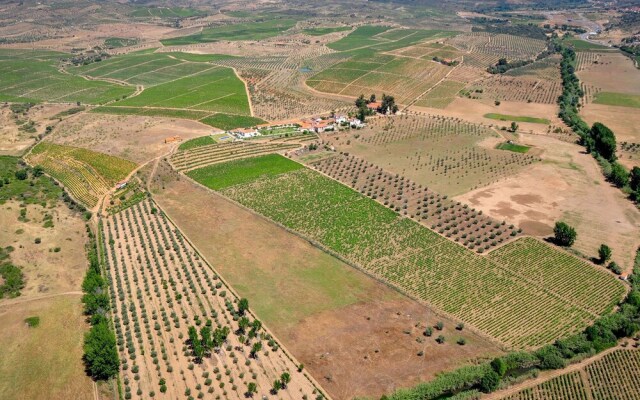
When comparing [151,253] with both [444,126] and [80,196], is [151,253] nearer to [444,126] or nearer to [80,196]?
[80,196]

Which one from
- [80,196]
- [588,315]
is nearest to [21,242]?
[80,196]

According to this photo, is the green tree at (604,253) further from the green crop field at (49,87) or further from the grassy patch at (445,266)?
the green crop field at (49,87)

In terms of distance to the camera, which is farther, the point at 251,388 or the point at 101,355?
the point at 101,355

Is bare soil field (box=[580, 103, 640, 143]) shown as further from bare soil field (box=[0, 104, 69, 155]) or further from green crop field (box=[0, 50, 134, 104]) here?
bare soil field (box=[0, 104, 69, 155])

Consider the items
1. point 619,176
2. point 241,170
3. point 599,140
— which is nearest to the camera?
point 619,176

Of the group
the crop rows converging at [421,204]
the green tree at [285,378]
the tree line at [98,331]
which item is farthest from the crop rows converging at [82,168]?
the green tree at [285,378]

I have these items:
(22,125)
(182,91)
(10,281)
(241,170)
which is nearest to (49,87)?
(22,125)

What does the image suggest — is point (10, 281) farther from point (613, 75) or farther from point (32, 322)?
point (613, 75)
